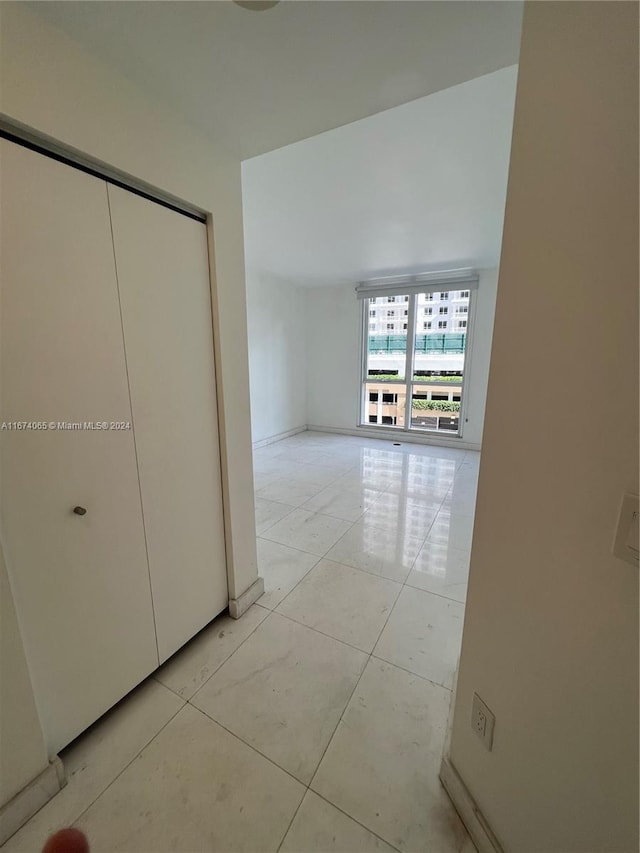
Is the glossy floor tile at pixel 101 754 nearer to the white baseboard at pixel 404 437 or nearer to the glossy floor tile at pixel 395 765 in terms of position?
the glossy floor tile at pixel 395 765

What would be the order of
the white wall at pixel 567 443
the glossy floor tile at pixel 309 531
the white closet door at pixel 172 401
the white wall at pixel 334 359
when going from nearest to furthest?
the white wall at pixel 567 443 < the white closet door at pixel 172 401 < the glossy floor tile at pixel 309 531 < the white wall at pixel 334 359

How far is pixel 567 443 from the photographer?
67 cm

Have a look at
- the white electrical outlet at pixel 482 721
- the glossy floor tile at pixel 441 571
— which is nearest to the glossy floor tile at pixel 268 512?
the glossy floor tile at pixel 441 571

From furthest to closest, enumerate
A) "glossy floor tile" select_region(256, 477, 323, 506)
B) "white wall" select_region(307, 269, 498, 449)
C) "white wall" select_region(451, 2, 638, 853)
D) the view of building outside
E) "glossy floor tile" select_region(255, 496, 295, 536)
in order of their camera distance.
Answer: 1. "white wall" select_region(307, 269, 498, 449)
2. the view of building outside
3. "glossy floor tile" select_region(256, 477, 323, 506)
4. "glossy floor tile" select_region(255, 496, 295, 536)
5. "white wall" select_region(451, 2, 638, 853)

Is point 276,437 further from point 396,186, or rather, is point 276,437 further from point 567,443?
point 567,443

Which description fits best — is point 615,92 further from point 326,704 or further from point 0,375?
point 326,704

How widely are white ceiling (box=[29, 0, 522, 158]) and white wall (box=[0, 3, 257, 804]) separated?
66 millimetres

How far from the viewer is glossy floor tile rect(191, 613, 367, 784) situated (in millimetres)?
1243

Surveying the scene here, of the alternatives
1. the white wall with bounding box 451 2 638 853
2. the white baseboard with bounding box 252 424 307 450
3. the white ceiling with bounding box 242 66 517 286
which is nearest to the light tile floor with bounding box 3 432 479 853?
the white wall with bounding box 451 2 638 853

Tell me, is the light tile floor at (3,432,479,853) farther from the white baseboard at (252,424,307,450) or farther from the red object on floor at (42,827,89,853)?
the white baseboard at (252,424,307,450)

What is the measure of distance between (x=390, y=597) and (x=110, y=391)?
1.88m

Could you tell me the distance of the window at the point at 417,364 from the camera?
510 cm

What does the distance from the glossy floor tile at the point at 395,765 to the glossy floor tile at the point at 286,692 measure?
6 centimetres

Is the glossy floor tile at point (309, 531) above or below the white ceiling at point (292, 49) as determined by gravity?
below
